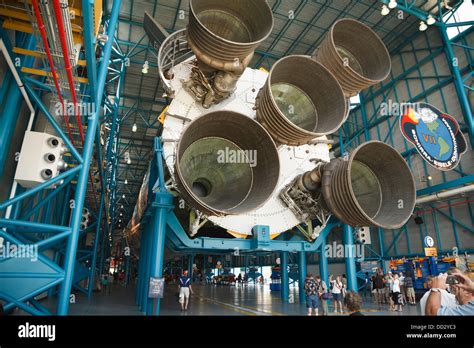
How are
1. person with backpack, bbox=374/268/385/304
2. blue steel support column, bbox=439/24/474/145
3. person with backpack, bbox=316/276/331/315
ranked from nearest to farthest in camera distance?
person with backpack, bbox=316/276/331/315 → person with backpack, bbox=374/268/385/304 → blue steel support column, bbox=439/24/474/145

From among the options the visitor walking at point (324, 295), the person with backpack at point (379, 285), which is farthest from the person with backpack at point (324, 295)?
the person with backpack at point (379, 285)

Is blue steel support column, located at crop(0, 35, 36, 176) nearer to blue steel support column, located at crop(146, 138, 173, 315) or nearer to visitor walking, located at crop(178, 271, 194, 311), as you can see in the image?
blue steel support column, located at crop(146, 138, 173, 315)

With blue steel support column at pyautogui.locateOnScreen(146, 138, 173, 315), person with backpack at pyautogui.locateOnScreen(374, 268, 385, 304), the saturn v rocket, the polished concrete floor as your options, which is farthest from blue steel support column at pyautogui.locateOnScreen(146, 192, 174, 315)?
person with backpack at pyautogui.locateOnScreen(374, 268, 385, 304)

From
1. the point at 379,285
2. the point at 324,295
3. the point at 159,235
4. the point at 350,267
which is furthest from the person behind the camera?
the point at 379,285

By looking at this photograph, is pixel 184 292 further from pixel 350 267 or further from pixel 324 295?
pixel 350 267

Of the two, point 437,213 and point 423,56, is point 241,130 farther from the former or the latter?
point 423,56

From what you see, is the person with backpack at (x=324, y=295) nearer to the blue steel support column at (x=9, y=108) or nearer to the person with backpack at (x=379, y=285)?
the person with backpack at (x=379, y=285)

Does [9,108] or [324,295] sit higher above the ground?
[9,108]

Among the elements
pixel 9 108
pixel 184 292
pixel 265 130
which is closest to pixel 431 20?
pixel 265 130

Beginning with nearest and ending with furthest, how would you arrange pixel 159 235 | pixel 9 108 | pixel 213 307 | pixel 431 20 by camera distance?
pixel 9 108
pixel 159 235
pixel 213 307
pixel 431 20

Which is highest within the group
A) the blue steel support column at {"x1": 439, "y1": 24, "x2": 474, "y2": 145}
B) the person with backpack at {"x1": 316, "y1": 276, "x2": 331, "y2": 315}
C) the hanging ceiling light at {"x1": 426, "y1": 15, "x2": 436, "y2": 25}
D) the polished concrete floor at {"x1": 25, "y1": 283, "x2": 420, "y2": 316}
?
the hanging ceiling light at {"x1": 426, "y1": 15, "x2": 436, "y2": 25}
